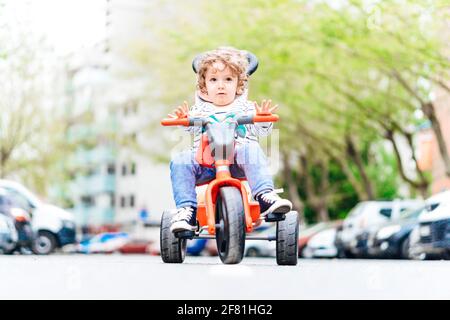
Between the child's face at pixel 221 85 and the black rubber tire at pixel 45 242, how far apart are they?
50.8 ft

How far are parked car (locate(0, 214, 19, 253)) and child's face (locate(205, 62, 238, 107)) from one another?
8.02 meters

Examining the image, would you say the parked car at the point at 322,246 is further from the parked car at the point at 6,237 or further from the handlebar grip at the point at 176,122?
the handlebar grip at the point at 176,122

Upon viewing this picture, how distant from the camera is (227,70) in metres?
7.61

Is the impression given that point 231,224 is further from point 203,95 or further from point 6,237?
point 6,237

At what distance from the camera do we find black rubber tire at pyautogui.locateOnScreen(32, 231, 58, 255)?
74.9 ft

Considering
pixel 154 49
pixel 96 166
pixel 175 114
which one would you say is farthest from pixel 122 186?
pixel 175 114

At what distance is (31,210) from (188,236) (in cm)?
1502

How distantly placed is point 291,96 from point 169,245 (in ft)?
99.9

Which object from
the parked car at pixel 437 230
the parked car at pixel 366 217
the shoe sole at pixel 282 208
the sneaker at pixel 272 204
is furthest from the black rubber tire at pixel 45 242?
the shoe sole at pixel 282 208

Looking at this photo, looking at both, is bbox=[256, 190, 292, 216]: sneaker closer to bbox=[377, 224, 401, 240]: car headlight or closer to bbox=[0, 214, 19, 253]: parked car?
bbox=[0, 214, 19, 253]: parked car

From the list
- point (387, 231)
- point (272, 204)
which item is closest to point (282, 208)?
point (272, 204)

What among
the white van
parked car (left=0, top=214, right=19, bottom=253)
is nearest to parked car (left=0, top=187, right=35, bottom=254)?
parked car (left=0, top=214, right=19, bottom=253)

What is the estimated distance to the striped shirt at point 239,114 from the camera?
7.54 meters

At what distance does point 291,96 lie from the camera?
38.2 m
